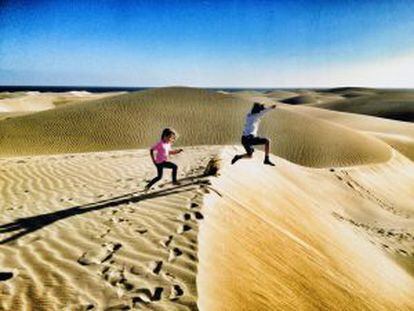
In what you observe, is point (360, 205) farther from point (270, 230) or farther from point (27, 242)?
point (27, 242)

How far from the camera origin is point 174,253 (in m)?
5.23

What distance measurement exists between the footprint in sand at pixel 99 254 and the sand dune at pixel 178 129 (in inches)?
738

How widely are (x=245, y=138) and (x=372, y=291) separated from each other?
4317 mm

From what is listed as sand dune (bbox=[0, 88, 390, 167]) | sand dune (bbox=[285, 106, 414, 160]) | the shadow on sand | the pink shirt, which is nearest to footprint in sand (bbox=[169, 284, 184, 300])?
the shadow on sand

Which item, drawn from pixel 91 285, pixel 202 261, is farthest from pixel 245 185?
pixel 91 285

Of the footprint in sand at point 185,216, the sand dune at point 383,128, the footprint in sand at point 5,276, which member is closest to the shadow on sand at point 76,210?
the footprint in sand at point 5,276

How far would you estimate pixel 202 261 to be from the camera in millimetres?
5012

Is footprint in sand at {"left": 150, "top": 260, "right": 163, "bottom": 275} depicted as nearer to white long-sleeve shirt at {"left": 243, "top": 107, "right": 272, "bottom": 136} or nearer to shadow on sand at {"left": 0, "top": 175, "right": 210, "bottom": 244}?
shadow on sand at {"left": 0, "top": 175, "right": 210, "bottom": 244}

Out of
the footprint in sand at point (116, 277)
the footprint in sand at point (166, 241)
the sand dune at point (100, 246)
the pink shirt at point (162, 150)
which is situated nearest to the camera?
the sand dune at point (100, 246)

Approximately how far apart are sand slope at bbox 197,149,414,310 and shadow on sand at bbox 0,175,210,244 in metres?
0.70

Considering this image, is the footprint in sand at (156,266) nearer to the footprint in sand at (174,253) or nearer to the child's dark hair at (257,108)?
the footprint in sand at (174,253)

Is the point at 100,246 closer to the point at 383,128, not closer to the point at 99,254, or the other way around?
the point at 99,254

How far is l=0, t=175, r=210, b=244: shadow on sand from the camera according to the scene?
6770mm

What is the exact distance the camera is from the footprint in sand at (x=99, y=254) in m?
5.22
